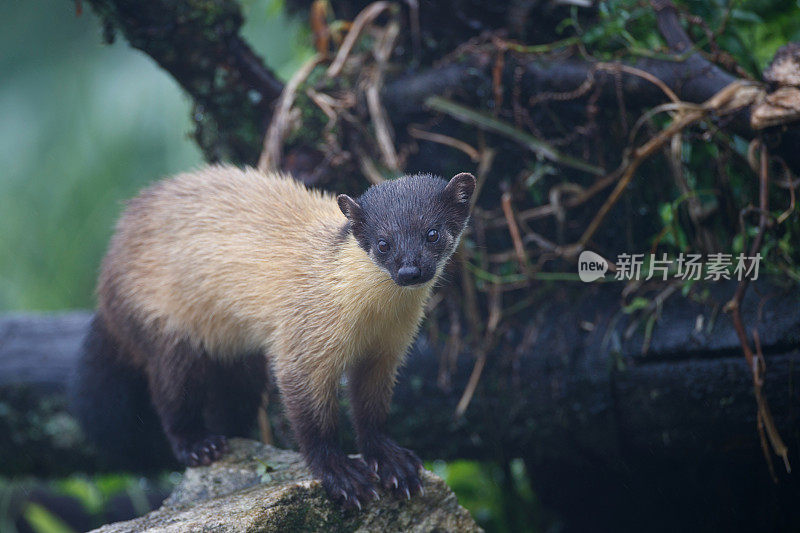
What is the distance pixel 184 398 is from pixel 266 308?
0.72 m

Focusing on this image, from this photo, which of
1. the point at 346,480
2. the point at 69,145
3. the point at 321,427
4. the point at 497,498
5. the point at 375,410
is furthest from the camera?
the point at 69,145

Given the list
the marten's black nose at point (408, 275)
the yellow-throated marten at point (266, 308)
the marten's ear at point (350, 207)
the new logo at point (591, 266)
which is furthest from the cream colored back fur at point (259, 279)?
the new logo at point (591, 266)

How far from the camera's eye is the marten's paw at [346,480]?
2.91m

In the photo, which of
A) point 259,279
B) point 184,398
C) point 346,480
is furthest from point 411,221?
point 184,398

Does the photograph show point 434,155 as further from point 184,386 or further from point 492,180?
point 184,386

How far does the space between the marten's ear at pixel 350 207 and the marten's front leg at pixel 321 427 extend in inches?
29.1

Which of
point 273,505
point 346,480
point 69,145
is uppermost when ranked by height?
point 69,145

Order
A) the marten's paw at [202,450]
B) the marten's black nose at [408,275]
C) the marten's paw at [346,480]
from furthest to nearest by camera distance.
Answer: the marten's paw at [202,450] → the marten's paw at [346,480] → the marten's black nose at [408,275]

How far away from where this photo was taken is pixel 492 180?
4344 mm

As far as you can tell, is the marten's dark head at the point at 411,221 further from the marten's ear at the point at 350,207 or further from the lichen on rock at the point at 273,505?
the lichen on rock at the point at 273,505

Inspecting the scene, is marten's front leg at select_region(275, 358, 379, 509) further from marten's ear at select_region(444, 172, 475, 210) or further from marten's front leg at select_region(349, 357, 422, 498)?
marten's ear at select_region(444, 172, 475, 210)

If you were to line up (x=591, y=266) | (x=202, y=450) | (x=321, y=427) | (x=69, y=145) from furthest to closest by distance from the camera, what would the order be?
(x=69, y=145), (x=591, y=266), (x=202, y=450), (x=321, y=427)

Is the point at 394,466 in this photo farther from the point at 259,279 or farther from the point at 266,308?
the point at 259,279

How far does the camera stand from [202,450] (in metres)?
3.51
